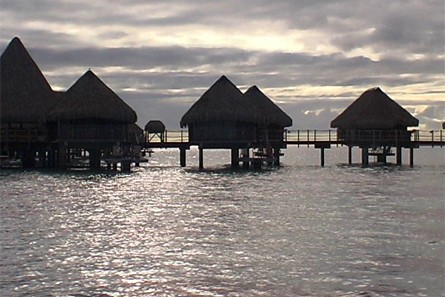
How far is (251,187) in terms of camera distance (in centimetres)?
3256

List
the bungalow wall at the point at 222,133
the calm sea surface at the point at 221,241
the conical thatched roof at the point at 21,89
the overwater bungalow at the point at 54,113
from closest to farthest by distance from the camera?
1. the calm sea surface at the point at 221,241
2. the overwater bungalow at the point at 54,113
3. the conical thatched roof at the point at 21,89
4. the bungalow wall at the point at 222,133

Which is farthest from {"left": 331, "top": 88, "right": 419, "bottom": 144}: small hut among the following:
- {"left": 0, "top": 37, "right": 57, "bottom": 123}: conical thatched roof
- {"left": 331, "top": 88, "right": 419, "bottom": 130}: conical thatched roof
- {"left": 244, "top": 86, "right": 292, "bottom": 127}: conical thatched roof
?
{"left": 0, "top": 37, "right": 57, "bottom": 123}: conical thatched roof

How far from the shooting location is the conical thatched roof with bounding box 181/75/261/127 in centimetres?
4388

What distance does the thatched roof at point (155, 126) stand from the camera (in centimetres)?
7600

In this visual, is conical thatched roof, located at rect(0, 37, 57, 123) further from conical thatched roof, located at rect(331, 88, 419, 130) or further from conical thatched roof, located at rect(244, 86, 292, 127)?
conical thatched roof, located at rect(331, 88, 419, 130)

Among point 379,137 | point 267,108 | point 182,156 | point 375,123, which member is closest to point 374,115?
point 375,123

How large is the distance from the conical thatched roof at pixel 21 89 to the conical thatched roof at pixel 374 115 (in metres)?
19.7

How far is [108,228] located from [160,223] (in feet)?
5.26

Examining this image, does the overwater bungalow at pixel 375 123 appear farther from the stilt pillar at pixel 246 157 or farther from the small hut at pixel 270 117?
the stilt pillar at pixel 246 157

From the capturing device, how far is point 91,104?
1668 inches

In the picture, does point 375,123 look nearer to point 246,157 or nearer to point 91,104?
point 246,157

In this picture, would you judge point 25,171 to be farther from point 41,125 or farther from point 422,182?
point 422,182

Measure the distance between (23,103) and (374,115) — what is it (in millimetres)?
22713

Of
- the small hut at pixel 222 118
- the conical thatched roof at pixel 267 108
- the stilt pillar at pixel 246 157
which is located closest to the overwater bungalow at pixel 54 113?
the small hut at pixel 222 118
